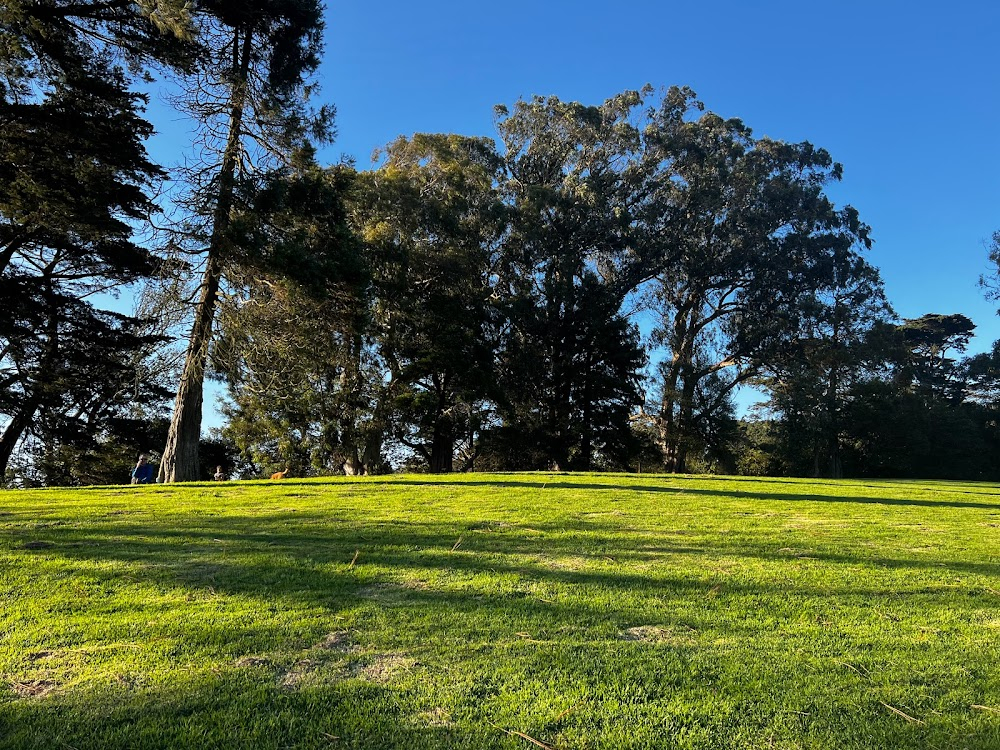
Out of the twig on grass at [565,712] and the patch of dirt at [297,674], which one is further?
the patch of dirt at [297,674]

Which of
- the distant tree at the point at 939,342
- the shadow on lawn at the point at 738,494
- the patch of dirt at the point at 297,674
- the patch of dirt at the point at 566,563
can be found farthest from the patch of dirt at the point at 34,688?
the distant tree at the point at 939,342

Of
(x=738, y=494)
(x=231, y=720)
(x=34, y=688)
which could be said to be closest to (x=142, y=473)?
(x=738, y=494)

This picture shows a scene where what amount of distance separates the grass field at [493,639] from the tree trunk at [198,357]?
28.7 ft

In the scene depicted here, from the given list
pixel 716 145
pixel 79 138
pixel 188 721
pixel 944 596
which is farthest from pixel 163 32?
pixel 716 145

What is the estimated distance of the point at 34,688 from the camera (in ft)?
7.65

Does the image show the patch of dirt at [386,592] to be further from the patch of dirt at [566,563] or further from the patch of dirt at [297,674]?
the patch of dirt at [566,563]

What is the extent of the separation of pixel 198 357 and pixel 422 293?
42.2ft

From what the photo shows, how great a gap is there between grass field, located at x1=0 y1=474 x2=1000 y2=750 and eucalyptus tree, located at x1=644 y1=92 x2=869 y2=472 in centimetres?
2649

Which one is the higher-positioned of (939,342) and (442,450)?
(939,342)

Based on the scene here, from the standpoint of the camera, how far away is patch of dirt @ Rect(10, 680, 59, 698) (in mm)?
2283

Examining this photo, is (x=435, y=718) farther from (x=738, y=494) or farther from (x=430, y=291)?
(x=430, y=291)

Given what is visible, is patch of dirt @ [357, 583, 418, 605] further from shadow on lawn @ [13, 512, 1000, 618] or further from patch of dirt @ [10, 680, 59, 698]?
patch of dirt @ [10, 680, 59, 698]

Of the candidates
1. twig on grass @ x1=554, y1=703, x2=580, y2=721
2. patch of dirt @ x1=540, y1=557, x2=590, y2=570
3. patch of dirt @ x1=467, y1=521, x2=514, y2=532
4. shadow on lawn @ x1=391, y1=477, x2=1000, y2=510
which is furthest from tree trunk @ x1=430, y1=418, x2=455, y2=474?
twig on grass @ x1=554, y1=703, x2=580, y2=721

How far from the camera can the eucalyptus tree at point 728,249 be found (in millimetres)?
31078
